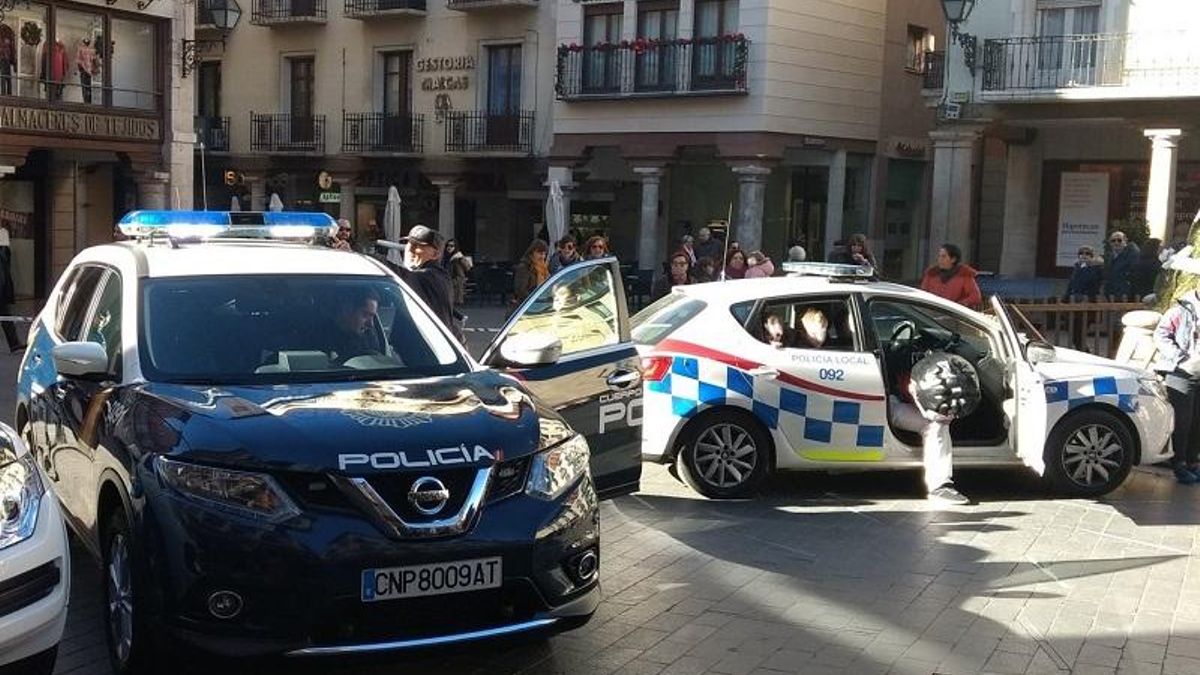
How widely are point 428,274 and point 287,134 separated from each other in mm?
29424

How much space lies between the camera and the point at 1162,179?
74.1 ft

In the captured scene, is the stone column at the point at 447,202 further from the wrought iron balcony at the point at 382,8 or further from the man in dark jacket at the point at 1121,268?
the man in dark jacket at the point at 1121,268

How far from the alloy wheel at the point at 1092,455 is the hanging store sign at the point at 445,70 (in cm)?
2581

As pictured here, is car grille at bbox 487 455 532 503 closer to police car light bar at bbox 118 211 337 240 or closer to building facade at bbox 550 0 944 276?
police car light bar at bbox 118 211 337 240

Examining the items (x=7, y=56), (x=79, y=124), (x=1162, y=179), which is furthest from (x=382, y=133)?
(x=1162, y=179)

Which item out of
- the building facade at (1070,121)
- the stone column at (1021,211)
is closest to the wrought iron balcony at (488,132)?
the building facade at (1070,121)

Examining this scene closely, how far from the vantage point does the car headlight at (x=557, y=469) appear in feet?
16.2

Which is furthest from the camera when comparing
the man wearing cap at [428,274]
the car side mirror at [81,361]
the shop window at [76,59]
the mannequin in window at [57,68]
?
the shop window at [76,59]

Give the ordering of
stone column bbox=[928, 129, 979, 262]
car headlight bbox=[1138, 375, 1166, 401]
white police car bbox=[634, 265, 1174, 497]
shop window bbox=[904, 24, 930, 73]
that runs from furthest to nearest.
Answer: shop window bbox=[904, 24, 930, 73]
stone column bbox=[928, 129, 979, 262]
car headlight bbox=[1138, 375, 1166, 401]
white police car bbox=[634, 265, 1174, 497]

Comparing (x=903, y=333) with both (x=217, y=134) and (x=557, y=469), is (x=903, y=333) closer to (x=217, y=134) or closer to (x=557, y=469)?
(x=557, y=469)

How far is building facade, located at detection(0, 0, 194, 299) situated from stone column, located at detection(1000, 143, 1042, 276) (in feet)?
55.2

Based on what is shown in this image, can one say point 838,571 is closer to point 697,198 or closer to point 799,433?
point 799,433

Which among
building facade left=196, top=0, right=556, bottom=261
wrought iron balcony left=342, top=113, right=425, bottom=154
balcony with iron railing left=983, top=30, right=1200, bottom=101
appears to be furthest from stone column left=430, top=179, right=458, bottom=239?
balcony with iron railing left=983, top=30, right=1200, bottom=101

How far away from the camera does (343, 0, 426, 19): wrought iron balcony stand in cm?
3306
